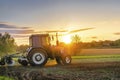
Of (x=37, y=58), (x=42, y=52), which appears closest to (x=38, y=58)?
(x=37, y=58)

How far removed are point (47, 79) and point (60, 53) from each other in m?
10.7

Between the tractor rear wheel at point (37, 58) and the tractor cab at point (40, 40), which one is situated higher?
the tractor cab at point (40, 40)

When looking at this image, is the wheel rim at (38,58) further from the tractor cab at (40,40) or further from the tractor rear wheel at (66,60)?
the tractor rear wheel at (66,60)

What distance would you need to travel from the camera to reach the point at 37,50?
27188mm

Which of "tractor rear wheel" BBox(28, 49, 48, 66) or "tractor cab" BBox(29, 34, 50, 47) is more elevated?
"tractor cab" BBox(29, 34, 50, 47)

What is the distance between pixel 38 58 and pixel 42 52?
590 mm

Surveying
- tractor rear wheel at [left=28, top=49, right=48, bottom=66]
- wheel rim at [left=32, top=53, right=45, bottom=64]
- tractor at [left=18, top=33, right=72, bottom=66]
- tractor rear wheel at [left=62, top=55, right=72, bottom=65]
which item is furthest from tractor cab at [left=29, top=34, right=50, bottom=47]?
tractor rear wheel at [left=62, top=55, right=72, bottom=65]

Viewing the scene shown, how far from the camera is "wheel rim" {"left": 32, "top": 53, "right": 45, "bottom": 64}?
88.6ft

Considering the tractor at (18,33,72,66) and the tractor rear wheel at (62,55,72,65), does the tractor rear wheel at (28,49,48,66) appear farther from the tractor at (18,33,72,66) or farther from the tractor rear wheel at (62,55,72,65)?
the tractor rear wheel at (62,55,72,65)

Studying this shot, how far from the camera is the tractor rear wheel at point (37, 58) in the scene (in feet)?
88.4

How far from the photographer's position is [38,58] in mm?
27078

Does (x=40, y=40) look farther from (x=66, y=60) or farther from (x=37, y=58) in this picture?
(x=66, y=60)

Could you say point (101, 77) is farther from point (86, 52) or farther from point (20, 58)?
point (86, 52)

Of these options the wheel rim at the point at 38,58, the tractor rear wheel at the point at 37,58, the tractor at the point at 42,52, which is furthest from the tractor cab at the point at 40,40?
the wheel rim at the point at 38,58
